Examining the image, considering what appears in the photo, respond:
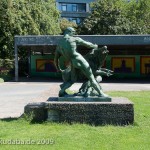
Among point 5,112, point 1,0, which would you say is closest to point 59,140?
point 5,112

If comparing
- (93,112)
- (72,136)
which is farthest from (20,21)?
(72,136)

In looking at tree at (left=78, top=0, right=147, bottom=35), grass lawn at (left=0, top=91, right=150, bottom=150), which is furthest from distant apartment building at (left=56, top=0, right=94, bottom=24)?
grass lawn at (left=0, top=91, right=150, bottom=150)

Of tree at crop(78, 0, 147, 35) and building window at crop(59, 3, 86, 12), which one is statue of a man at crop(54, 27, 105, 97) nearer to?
tree at crop(78, 0, 147, 35)

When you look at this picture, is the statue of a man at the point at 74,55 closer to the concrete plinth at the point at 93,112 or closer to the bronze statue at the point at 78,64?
the bronze statue at the point at 78,64

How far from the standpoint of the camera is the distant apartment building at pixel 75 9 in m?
74.8

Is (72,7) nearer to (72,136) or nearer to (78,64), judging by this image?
(78,64)

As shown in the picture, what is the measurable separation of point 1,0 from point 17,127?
78.3ft

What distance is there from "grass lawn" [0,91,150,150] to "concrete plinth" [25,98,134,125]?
0.21 meters

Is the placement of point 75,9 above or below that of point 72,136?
above

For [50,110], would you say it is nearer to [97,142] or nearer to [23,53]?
[97,142]

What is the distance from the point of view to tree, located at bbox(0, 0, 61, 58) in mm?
31297

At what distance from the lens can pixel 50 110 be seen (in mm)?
9031

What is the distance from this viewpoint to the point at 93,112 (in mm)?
8930

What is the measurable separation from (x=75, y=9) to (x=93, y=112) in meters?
68.3
